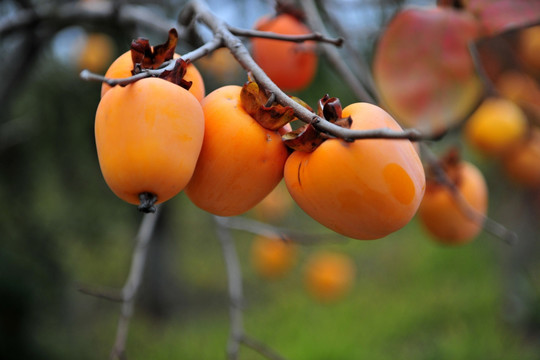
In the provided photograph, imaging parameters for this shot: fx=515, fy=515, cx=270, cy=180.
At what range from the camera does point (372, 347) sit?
2.48m

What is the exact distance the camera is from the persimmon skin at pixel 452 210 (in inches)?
35.6

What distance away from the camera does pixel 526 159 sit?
48.5 inches

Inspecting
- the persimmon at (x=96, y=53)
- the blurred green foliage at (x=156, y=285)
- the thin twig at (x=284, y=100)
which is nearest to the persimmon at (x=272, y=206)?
the blurred green foliage at (x=156, y=285)

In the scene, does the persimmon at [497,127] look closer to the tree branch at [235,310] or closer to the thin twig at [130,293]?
the tree branch at [235,310]

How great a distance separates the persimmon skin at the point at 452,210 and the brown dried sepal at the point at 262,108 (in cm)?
52

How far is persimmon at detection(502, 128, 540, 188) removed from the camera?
120 cm

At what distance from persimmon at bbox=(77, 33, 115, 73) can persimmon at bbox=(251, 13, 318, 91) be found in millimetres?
976

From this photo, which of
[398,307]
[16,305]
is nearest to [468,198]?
[16,305]

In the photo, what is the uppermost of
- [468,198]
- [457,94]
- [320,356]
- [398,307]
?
[457,94]

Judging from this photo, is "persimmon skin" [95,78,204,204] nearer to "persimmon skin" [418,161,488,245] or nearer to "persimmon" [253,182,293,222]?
"persimmon skin" [418,161,488,245]

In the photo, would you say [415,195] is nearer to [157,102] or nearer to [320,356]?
[157,102]

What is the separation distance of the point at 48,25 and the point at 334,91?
101cm

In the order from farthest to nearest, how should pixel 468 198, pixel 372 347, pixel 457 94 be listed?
pixel 372 347 < pixel 468 198 < pixel 457 94

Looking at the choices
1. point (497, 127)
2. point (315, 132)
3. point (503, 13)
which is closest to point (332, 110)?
point (315, 132)
